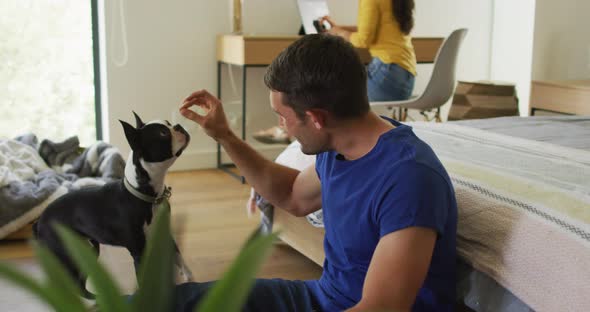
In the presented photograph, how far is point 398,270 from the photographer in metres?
1.18

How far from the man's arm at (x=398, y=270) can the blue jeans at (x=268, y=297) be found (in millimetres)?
305

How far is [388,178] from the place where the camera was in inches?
50.6

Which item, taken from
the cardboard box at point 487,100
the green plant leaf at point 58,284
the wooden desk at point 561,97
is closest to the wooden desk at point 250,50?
the cardboard box at point 487,100

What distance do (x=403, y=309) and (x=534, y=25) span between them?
3883 millimetres

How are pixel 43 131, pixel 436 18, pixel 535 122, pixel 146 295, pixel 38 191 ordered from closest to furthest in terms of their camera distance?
1. pixel 146 295
2. pixel 535 122
3. pixel 38 191
4. pixel 43 131
5. pixel 436 18

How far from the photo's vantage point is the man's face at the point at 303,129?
139 cm

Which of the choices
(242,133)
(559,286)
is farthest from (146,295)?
(242,133)

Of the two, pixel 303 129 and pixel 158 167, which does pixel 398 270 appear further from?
pixel 158 167

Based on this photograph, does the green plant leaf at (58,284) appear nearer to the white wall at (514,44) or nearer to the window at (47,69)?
the window at (47,69)

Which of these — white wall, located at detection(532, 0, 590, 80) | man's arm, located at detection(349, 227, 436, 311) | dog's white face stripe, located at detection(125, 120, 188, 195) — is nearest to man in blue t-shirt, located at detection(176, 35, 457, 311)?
man's arm, located at detection(349, 227, 436, 311)

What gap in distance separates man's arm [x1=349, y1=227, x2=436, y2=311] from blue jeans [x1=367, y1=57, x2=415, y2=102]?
2561mm

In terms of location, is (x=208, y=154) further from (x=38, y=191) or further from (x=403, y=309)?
(x=403, y=309)

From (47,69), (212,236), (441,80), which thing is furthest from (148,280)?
(47,69)

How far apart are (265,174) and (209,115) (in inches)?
8.5
